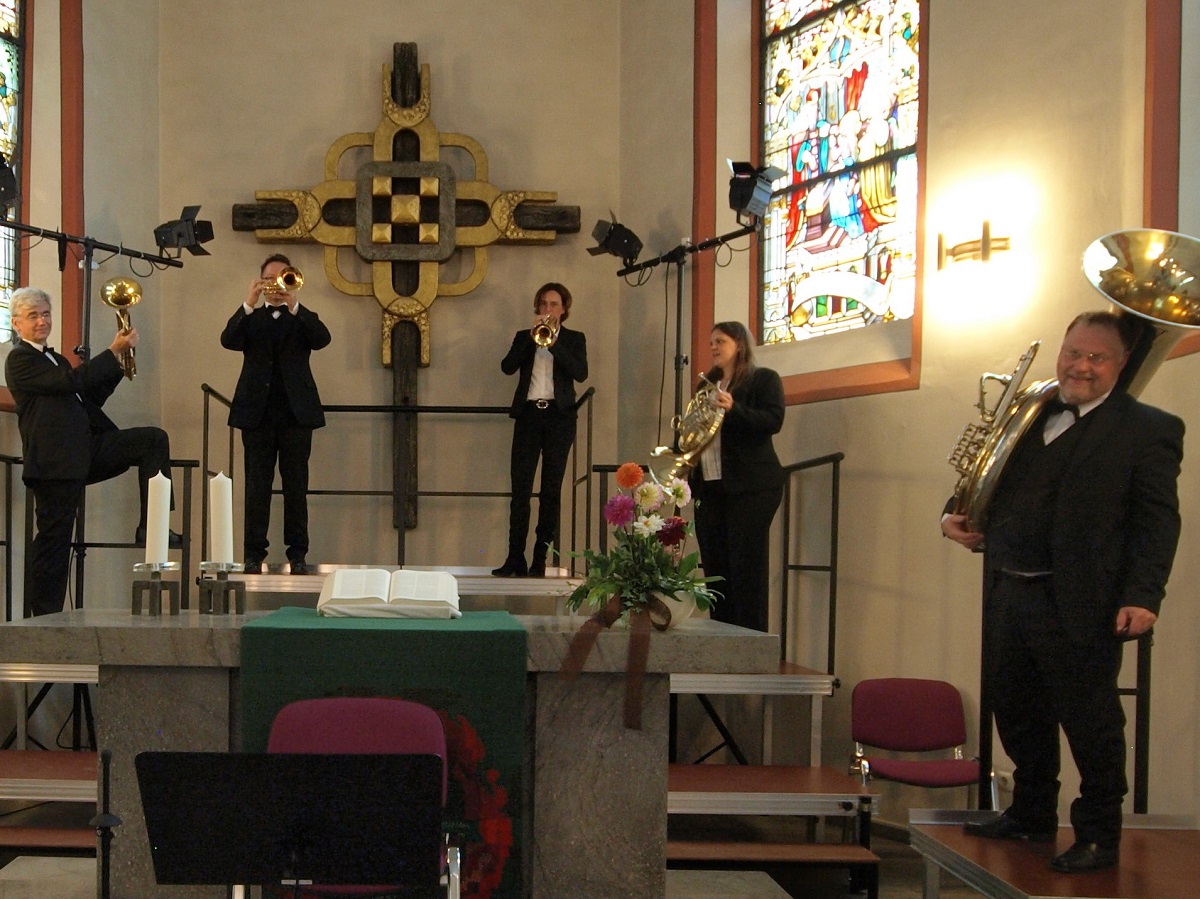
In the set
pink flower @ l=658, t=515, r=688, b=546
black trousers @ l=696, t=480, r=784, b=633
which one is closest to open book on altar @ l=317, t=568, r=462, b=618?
pink flower @ l=658, t=515, r=688, b=546

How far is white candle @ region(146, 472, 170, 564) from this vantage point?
3.23 metres

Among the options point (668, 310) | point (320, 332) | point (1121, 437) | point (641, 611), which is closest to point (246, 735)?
point (641, 611)

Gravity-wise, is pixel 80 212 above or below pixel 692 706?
above

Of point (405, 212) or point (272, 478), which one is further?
point (405, 212)

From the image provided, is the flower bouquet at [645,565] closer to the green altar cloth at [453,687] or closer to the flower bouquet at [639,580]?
the flower bouquet at [639,580]

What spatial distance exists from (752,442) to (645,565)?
8.21ft

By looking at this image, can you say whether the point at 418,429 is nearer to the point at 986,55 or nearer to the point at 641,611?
the point at 986,55

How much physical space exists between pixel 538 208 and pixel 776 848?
14.8 ft

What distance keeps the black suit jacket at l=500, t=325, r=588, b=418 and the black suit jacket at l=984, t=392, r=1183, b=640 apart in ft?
11.5

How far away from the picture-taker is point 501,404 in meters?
8.03

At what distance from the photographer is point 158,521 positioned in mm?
3264

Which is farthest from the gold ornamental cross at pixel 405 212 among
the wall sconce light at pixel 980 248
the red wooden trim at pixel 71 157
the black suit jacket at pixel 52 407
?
the wall sconce light at pixel 980 248

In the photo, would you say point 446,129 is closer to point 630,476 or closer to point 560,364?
point 560,364

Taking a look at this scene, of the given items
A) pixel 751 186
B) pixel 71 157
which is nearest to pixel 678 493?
pixel 751 186
